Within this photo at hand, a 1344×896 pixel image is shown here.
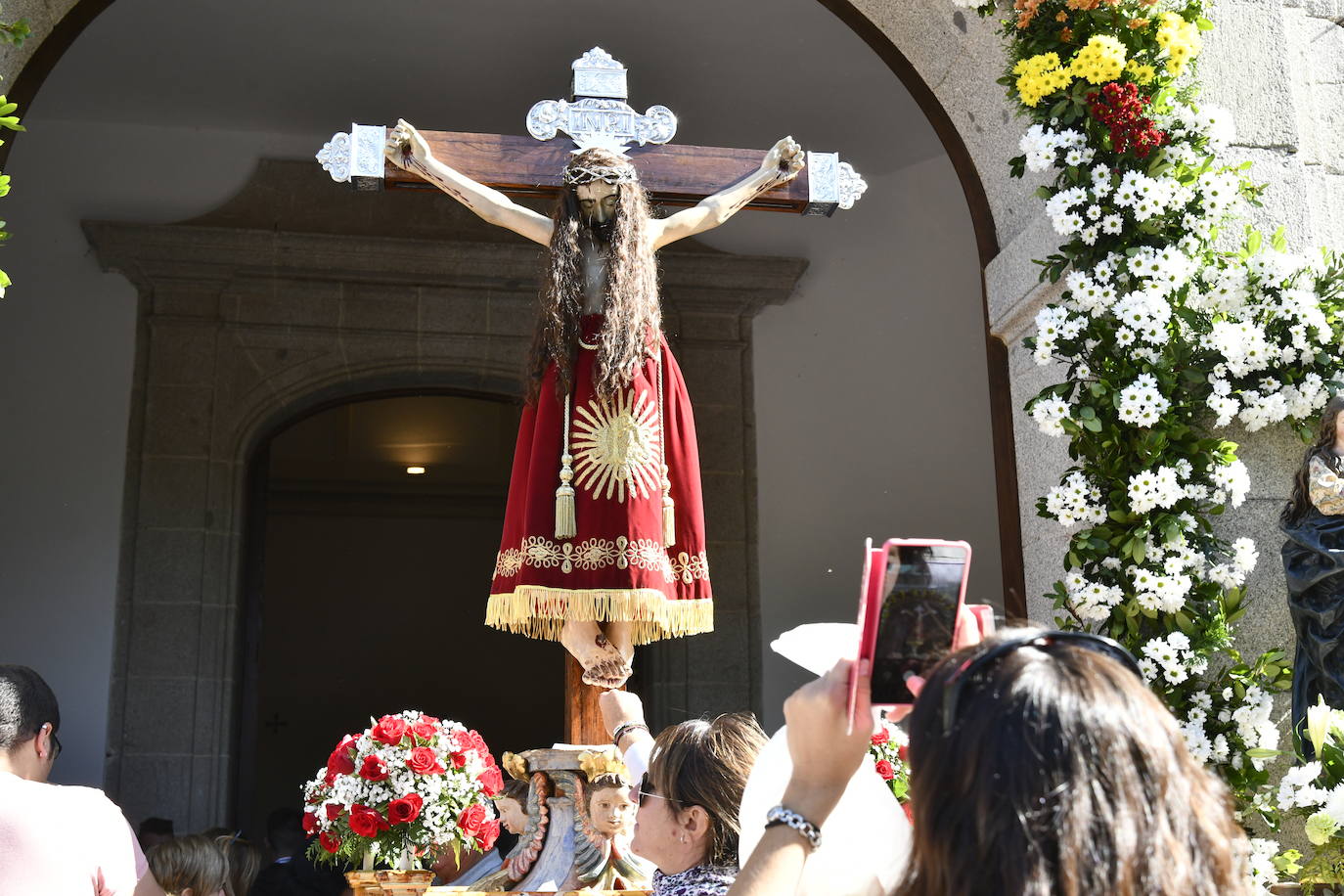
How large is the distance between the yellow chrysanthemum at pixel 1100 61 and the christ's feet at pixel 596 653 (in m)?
1.97

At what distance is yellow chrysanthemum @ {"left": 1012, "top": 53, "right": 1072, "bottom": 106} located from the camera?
12.8 feet

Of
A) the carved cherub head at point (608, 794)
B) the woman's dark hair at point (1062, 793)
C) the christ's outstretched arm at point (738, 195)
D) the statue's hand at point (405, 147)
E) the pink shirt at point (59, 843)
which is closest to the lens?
the woman's dark hair at point (1062, 793)

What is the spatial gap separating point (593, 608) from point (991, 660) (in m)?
2.25

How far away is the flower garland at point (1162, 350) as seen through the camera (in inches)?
142

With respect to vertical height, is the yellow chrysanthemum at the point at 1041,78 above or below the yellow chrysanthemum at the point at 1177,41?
below

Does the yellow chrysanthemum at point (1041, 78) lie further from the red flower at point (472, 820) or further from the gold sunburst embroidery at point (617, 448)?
the red flower at point (472, 820)

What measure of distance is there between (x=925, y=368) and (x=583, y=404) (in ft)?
15.1

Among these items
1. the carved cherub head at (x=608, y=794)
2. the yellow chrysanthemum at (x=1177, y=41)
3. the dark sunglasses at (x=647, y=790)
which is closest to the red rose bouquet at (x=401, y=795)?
the carved cherub head at (x=608, y=794)

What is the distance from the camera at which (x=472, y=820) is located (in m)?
3.35

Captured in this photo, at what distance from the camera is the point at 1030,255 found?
13.4 feet

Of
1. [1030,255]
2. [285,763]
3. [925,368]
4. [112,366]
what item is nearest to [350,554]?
[285,763]

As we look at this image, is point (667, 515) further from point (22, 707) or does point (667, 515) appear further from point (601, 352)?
point (22, 707)

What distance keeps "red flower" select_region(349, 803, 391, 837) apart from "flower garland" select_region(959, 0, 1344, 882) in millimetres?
1759

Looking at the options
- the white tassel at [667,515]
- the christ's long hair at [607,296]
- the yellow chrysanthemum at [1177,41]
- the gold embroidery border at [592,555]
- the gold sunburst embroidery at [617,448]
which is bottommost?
the gold embroidery border at [592,555]
